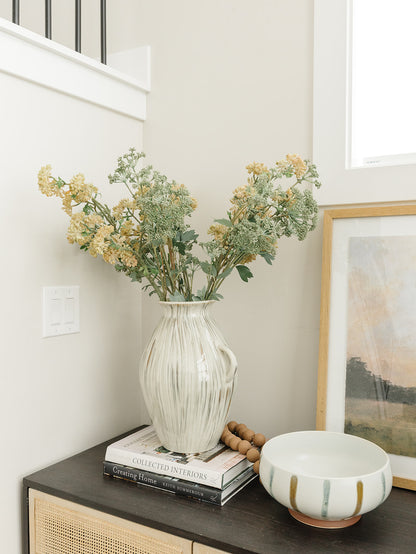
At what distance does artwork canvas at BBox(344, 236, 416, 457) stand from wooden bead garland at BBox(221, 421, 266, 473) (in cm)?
19

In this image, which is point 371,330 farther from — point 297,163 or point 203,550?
point 203,550

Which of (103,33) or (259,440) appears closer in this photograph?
(259,440)

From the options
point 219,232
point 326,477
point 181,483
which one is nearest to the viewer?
point 326,477

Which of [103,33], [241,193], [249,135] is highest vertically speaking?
[103,33]

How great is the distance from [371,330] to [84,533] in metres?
0.69

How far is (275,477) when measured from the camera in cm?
87

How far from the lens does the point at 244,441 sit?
3.59 ft

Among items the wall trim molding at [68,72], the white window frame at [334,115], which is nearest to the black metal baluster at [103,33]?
the wall trim molding at [68,72]

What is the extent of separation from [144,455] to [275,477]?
1.02 feet

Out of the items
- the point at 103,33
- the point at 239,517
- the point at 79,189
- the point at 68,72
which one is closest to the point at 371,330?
the point at 239,517

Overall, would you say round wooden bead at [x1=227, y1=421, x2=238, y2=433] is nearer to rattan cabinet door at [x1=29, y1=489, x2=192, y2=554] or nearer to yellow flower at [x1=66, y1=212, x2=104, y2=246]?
rattan cabinet door at [x1=29, y1=489, x2=192, y2=554]

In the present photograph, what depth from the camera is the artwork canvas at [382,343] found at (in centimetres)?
102

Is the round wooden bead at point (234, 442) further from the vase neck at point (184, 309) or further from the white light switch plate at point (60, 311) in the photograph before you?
the white light switch plate at point (60, 311)

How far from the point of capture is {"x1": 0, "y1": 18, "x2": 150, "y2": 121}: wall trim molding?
1.04m
